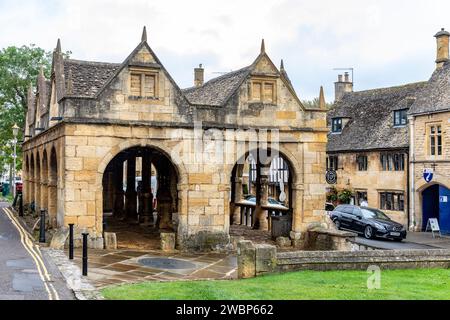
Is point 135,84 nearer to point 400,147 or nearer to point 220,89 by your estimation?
point 220,89

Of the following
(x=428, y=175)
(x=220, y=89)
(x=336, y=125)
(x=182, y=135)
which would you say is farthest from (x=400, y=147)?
(x=182, y=135)

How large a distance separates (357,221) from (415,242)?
10.4ft

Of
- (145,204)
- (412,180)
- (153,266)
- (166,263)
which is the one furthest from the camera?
(412,180)

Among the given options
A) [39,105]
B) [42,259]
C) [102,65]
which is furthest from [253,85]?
[39,105]

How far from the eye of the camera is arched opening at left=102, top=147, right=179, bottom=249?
76.5ft

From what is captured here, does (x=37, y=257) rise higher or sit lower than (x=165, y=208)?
lower

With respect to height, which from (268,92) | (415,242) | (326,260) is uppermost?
(268,92)

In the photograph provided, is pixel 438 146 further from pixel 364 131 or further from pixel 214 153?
pixel 214 153

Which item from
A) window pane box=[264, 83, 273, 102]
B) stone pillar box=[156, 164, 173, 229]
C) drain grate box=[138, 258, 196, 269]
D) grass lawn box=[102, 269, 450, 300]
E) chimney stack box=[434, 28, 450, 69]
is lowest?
drain grate box=[138, 258, 196, 269]

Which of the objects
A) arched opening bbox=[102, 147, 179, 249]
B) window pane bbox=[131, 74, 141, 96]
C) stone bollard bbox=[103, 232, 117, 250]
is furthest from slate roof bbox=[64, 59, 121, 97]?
stone bollard bbox=[103, 232, 117, 250]

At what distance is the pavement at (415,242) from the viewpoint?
82.0 ft

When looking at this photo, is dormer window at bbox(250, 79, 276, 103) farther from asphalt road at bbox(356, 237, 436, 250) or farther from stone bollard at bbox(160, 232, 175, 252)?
asphalt road at bbox(356, 237, 436, 250)

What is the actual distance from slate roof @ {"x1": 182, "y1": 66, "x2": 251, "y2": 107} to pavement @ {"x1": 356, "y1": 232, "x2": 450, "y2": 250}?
920 centimetres

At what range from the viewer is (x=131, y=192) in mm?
29828
